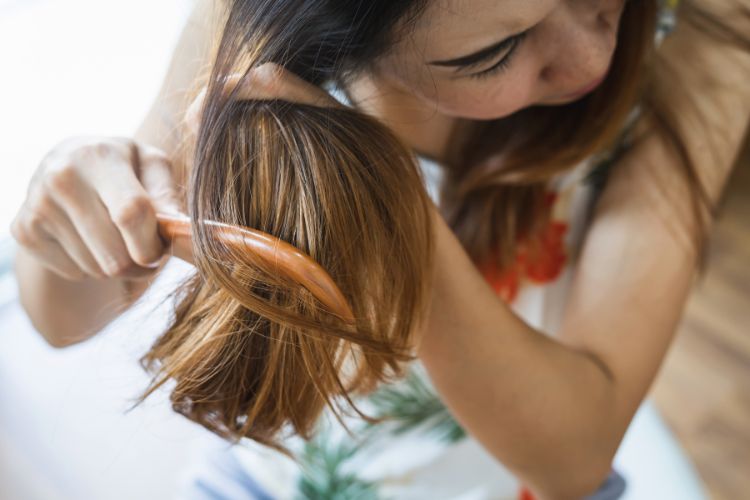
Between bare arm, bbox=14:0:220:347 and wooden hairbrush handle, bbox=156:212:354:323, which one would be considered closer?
wooden hairbrush handle, bbox=156:212:354:323

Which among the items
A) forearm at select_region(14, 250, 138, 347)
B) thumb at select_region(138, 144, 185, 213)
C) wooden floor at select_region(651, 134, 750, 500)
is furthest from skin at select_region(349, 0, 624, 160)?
wooden floor at select_region(651, 134, 750, 500)

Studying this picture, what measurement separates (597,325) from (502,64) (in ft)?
0.90

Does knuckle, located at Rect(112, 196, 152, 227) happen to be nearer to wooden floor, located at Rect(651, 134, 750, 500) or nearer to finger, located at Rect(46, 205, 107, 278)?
finger, located at Rect(46, 205, 107, 278)

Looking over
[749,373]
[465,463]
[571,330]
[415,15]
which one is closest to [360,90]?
[415,15]

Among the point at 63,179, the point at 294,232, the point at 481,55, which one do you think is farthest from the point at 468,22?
the point at 63,179

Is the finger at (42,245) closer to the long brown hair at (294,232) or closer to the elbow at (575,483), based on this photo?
the long brown hair at (294,232)

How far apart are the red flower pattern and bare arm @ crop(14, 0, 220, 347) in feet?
1.04

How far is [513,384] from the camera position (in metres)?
0.53

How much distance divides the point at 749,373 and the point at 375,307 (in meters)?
1.11

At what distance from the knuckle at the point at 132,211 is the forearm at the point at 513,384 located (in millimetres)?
188

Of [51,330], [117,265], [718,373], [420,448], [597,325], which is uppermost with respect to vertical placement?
[117,265]

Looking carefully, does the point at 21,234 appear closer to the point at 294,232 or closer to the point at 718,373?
the point at 294,232

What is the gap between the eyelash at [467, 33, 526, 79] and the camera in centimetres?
44

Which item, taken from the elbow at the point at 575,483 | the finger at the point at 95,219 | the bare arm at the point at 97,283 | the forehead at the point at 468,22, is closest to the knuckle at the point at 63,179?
the finger at the point at 95,219
